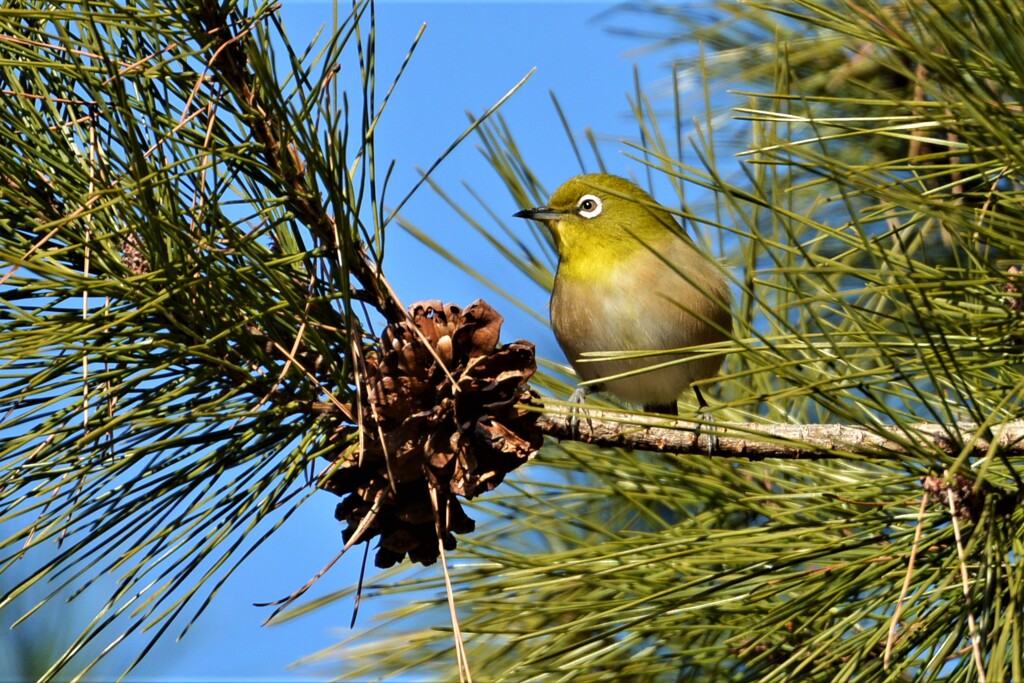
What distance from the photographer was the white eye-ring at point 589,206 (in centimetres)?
405

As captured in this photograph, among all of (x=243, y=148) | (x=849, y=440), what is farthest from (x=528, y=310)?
(x=243, y=148)

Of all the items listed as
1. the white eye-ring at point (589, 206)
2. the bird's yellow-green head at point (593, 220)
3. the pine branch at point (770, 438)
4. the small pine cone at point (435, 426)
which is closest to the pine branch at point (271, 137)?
the small pine cone at point (435, 426)

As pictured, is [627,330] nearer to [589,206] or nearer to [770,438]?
[589,206]

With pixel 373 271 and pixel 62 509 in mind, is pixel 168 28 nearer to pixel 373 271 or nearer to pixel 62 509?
pixel 373 271

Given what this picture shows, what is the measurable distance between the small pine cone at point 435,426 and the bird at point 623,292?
1.52 metres

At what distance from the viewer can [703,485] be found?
9.02ft

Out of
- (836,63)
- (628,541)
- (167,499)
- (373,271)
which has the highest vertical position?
(836,63)

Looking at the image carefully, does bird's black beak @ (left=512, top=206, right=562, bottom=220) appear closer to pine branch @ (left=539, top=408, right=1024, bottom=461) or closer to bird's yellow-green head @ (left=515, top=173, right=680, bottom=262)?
bird's yellow-green head @ (left=515, top=173, right=680, bottom=262)

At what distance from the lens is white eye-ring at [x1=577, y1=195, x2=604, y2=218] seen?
4.05 meters

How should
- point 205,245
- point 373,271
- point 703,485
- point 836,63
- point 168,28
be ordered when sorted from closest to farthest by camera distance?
point 205,245 → point 168,28 → point 373,271 → point 703,485 → point 836,63

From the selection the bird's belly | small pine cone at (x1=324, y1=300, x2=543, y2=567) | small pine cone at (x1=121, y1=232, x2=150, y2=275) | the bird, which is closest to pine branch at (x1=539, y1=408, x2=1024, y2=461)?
small pine cone at (x1=324, y1=300, x2=543, y2=567)

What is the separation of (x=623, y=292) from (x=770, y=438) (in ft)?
6.60

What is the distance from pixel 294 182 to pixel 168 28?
321 millimetres

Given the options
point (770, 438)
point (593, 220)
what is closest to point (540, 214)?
point (593, 220)
